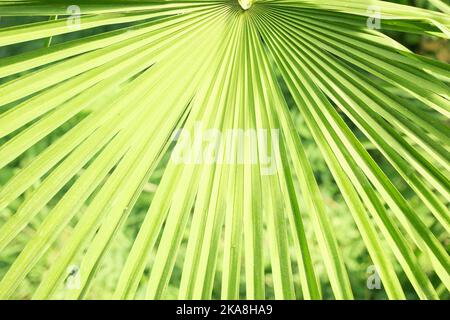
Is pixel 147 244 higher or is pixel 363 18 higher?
pixel 363 18

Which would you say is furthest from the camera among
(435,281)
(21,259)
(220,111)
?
(435,281)

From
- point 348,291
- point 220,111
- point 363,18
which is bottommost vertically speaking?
point 348,291

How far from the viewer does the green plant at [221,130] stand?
80cm

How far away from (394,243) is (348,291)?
4.5 inches

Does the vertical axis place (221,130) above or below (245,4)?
below

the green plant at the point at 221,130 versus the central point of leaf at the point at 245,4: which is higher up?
the central point of leaf at the point at 245,4

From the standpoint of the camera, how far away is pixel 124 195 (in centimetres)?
83

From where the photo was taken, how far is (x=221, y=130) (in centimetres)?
89

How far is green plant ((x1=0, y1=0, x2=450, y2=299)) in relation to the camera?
2.61ft

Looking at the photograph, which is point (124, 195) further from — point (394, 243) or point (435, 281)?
point (435, 281)

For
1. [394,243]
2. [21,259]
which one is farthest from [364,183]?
[21,259]

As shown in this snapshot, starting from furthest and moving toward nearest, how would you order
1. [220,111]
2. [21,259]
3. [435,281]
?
1. [435,281]
2. [220,111]
3. [21,259]

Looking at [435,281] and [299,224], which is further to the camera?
[435,281]

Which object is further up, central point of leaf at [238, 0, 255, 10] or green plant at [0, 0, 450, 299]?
central point of leaf at [238, 0, 255, 10]
